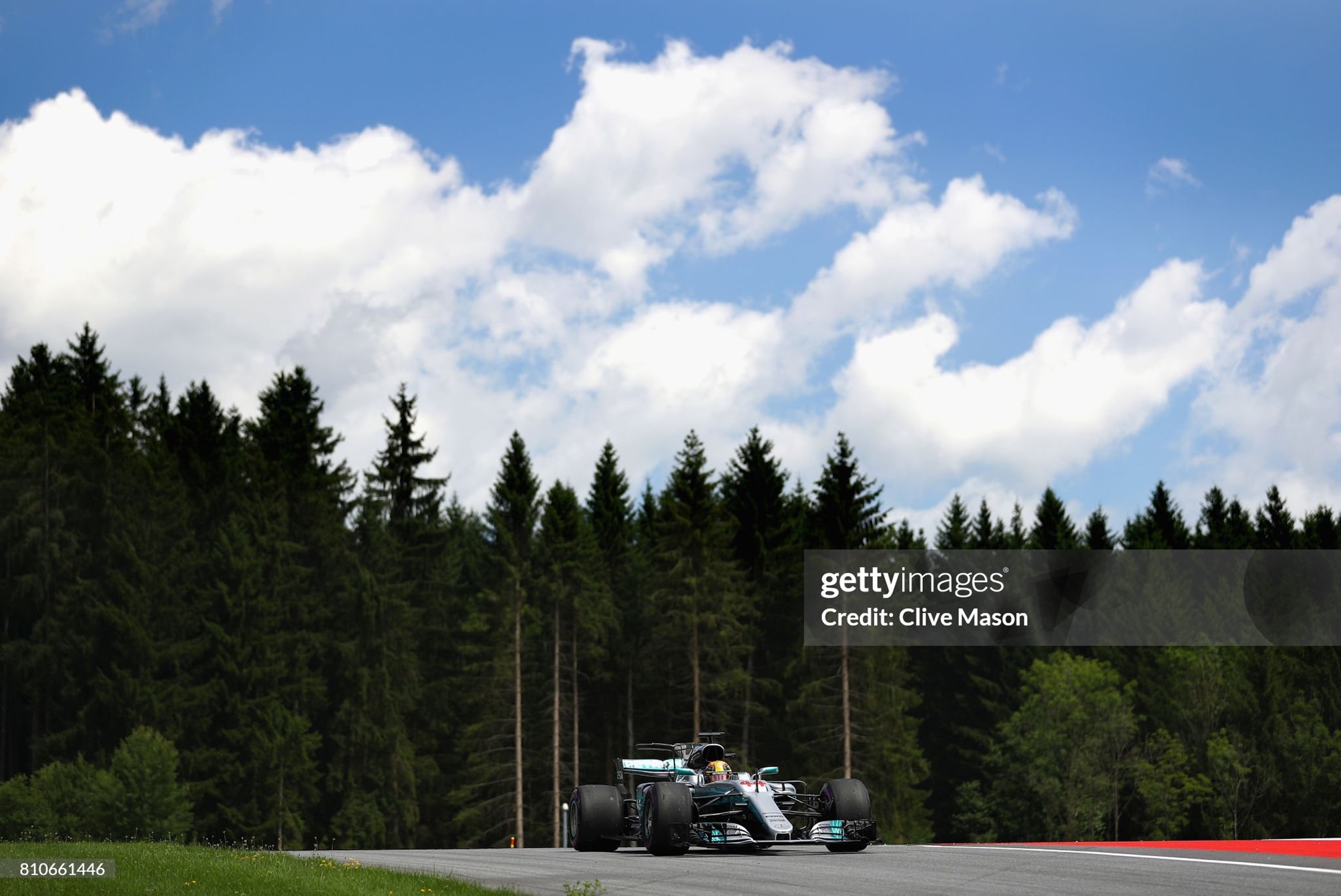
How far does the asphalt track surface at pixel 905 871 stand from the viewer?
17938 mm

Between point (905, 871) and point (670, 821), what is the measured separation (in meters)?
4.61

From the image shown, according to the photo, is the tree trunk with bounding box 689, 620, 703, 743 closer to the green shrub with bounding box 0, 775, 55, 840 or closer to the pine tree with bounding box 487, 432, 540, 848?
the pine tree with bounding box 487, 432, 540, 848

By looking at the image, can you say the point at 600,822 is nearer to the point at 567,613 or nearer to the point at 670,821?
the point at 670,821

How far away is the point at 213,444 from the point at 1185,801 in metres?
56.1

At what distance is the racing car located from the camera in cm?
2383

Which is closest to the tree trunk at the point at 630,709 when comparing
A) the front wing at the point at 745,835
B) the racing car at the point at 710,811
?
the racing car at the point at 710,811

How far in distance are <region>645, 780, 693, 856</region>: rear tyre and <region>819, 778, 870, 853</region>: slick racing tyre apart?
A: 2544 mm

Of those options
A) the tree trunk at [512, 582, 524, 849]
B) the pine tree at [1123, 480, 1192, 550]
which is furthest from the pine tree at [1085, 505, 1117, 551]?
the tree trunk at [512, 582, 524, 849]

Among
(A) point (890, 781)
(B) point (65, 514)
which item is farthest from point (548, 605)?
(B) point (65, 514)

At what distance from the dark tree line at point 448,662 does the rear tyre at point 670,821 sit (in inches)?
1628

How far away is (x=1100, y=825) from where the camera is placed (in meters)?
80.2

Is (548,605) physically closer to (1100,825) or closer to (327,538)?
(327,538)

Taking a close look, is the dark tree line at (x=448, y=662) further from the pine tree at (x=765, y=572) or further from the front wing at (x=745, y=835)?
the front wing at (x=745, y=835)
